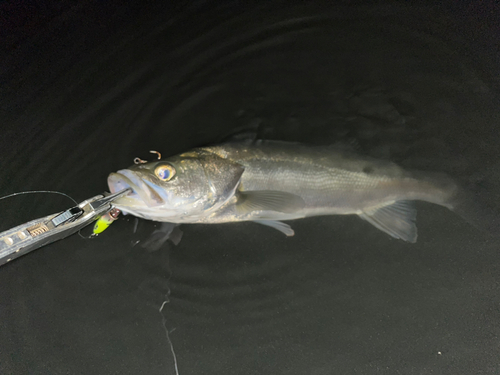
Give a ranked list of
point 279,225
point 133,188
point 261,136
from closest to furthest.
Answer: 1. point 133,188
2. point 279,225
3. point 261,136

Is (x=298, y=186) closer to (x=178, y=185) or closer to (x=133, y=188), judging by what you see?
(x=178, y=185)

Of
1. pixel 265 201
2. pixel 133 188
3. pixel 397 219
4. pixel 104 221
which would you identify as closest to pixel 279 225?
pixel 265 201

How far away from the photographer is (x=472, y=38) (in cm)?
304

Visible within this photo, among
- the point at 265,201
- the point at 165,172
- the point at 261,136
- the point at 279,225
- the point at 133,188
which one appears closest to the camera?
the point at 133,188

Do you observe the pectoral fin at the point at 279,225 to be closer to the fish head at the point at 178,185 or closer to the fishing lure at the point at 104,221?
the fish head at the point at 178,185

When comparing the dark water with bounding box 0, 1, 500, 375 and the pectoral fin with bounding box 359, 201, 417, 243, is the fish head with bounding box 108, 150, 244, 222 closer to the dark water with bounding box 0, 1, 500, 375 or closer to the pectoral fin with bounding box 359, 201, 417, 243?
the dark water with bounding box 0, 1, 500, 375

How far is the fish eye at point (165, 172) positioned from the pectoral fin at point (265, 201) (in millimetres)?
529

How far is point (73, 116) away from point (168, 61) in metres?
1.01

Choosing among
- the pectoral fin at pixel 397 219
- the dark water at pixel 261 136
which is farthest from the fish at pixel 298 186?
the dark water at pixel 261 136

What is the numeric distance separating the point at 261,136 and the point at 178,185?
100cm

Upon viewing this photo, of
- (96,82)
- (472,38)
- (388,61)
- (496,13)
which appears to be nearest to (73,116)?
(96,82)

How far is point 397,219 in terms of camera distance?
256cm

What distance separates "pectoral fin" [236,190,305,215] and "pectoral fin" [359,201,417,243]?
2.21ft

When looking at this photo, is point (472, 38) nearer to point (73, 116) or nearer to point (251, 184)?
point (251, 184)
